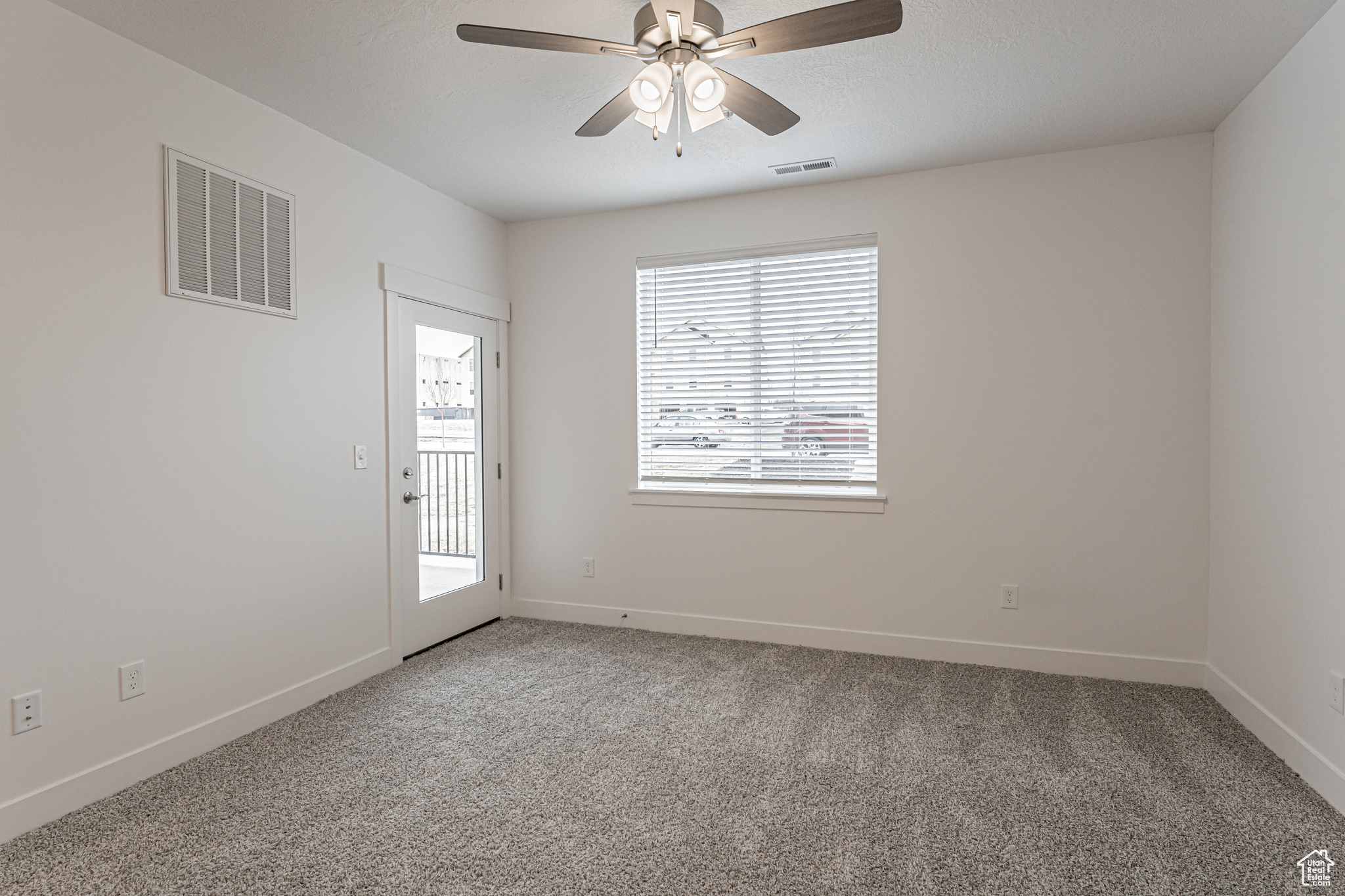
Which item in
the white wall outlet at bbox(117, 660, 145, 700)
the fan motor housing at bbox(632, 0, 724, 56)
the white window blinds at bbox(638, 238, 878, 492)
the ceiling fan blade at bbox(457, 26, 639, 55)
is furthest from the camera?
Result: the white window blinds at bbox(638, 238, 878, 492)

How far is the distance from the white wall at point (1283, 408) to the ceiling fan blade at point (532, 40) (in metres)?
2.39

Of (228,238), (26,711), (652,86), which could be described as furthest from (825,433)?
(26,711)

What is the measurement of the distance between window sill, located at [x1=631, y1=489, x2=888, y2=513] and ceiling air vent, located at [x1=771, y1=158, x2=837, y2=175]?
5.79ft

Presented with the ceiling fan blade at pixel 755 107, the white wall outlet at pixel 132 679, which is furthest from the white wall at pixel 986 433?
the white wall outlet at pixel 132 679

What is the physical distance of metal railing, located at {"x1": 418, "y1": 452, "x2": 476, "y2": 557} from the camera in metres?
3.93

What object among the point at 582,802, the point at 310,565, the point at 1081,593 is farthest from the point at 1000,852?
the point at 310,565

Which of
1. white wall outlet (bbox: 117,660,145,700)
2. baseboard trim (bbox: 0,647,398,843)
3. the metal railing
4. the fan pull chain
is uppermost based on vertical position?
the fan pull chain

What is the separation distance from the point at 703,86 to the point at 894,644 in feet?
9.76

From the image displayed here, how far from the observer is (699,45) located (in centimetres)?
214

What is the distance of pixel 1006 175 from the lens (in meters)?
3.54

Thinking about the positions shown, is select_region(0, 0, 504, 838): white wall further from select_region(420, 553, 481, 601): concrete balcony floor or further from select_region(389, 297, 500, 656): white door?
select_region(420, 553, 481, 601): concrete balcony floor

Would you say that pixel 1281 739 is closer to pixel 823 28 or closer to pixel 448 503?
pixel 823 28

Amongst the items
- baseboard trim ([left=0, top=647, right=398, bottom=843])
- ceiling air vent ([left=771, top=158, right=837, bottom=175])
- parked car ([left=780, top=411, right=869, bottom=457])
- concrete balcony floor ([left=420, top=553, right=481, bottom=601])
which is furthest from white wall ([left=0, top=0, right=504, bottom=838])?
parked car ([left=780, top=411, right=869, bottom=457])

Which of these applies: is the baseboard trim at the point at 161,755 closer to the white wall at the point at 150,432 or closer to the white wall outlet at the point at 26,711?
the white wall at the point at 150,432
